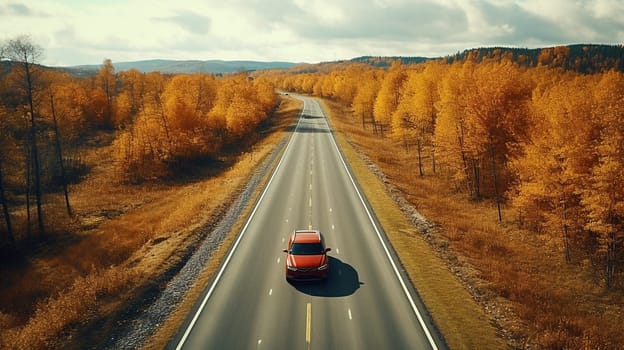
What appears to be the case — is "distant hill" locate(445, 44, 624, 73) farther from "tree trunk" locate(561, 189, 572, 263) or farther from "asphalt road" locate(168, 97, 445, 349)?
"asphalt road" locate(168, 97, 445, 349)

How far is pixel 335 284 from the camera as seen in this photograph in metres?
18.7

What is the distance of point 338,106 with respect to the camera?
125 metres

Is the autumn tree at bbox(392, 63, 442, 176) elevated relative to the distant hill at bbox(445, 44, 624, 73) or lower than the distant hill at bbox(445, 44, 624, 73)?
lower

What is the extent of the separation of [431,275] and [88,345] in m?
15.5

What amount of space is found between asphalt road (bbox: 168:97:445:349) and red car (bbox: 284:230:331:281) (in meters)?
0.61

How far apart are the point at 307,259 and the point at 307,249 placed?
85cm

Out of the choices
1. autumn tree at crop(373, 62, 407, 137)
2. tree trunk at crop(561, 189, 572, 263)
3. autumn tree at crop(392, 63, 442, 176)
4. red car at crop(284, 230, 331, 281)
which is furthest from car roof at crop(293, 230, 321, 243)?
autumn tree at crop(373, 62, 407, 137)

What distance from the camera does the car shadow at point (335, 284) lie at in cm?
1784

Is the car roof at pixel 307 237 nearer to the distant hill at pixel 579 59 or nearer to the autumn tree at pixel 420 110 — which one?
the autumn tree at pixel 420 110

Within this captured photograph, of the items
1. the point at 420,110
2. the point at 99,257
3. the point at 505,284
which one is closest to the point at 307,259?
the point at 505,284

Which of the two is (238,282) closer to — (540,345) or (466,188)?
(540,345)

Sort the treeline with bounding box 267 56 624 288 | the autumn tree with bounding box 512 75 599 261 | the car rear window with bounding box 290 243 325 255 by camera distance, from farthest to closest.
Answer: the autumn tree with bounding box 512 75 599 261
the treeline with bounding box 267 56 624 288
the car rear window with bounding box 290 243 325 255

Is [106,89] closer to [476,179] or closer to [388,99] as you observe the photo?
[388,99]

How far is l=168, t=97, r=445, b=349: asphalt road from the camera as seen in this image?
47.2 ft
